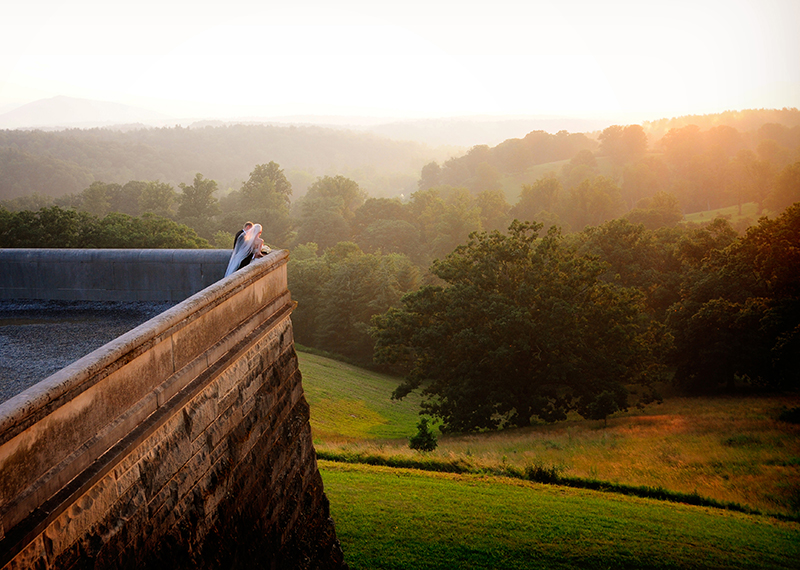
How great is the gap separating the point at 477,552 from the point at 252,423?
7720mm

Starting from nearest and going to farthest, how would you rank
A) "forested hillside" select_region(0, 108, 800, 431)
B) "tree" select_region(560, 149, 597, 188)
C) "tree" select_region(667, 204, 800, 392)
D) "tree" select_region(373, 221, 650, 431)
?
"tree" select_region(667, 204, 800, 392)
"tree" select_region(373, 221, 650, 431)
"forested hillside" select_region(0, 108, 800, 431)
"tree" select_region(560, 149, 597, 188)

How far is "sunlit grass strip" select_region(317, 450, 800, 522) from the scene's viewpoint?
18.1 m

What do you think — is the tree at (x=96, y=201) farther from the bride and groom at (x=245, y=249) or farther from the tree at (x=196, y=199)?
the bride and groom at (x=245, y=249)

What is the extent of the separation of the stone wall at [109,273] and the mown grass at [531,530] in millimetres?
6792

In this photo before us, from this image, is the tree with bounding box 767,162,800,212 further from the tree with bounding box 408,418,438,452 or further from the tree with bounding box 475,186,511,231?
the tree with bounding box 408,418,438,452

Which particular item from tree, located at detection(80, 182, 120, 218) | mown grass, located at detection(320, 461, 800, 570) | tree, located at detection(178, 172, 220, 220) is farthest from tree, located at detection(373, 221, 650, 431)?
tree, located at detection(80, 182, 120, 218)

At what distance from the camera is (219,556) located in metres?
5.94

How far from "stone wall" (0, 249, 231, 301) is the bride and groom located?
1055 millimetres

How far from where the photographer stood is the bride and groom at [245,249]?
29.5 ft

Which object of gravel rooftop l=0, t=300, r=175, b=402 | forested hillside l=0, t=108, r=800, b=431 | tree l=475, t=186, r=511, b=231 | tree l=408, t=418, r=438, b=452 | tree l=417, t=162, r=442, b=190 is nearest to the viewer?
gravel rooftop l=0, t=300, r=175, b=402

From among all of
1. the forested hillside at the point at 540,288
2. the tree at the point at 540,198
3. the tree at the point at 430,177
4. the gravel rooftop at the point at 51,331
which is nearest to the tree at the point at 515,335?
the forested hillside at the point at 540,288

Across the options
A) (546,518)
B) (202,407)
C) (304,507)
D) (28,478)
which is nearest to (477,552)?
(546,518)

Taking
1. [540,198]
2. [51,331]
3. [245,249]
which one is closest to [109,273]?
[51,331]

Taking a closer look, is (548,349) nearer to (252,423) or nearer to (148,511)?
(252,423)
